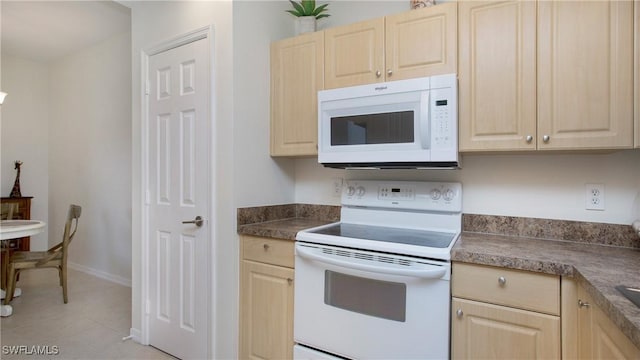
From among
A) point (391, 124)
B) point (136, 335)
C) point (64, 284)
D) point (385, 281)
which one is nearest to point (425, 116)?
point (391, 124)

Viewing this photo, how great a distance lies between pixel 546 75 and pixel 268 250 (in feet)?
5.32

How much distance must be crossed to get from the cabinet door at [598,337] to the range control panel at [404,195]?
80 centimetres

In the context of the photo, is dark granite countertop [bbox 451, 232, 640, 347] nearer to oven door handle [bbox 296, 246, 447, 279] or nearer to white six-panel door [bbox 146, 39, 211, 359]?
oven door handle [bbox 296, 246, 447, 279]

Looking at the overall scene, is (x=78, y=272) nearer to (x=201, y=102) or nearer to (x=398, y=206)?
(x=201, y=102)

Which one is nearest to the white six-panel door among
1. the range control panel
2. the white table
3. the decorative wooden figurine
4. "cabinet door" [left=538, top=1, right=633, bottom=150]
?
the range control panel

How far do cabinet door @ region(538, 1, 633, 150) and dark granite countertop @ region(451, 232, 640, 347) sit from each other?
45cm

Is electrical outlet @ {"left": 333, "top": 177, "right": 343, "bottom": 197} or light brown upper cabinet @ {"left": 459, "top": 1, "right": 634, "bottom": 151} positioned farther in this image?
electrical outlet @ {"left": 333, "top": 177, "right": 343, "bottom": 197}

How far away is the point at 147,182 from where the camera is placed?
2.48 m

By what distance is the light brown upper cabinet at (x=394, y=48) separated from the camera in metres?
1.74

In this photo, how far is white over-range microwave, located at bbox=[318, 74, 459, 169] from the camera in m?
1.67

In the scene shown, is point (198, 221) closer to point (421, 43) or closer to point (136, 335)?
point (136, 335)

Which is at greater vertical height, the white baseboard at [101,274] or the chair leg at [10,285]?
the chair leg at [10,285]

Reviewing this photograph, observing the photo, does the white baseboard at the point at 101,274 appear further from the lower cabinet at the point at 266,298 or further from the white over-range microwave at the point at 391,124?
the white over-range microwave at the point at 391,124

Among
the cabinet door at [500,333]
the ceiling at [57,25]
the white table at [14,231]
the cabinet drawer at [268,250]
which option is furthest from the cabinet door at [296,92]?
the white table at [14,231]
